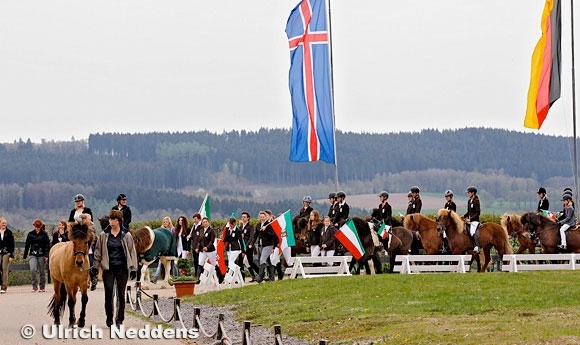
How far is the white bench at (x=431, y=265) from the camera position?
3278cm

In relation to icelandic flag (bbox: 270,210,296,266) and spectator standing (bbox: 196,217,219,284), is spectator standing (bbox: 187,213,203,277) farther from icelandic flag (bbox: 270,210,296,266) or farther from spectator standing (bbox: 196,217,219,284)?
icelandic flag (bbox: 270,210,296,266)

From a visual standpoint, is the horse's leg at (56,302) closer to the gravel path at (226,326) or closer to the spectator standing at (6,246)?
the gravel path at (226,326)

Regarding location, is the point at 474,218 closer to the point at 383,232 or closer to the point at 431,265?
the point at 431,265

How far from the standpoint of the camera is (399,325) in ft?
65.7

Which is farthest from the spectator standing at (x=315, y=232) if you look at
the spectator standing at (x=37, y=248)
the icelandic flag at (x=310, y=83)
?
the spectator standing at (x=37, y=248)

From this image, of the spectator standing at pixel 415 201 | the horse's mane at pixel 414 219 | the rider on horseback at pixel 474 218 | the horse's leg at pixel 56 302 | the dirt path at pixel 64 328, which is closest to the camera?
the dirt path at pixel 64 328

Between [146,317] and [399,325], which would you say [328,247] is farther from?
[399,325]

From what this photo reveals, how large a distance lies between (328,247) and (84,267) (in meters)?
13.2

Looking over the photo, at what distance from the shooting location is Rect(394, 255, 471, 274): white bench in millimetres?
32781

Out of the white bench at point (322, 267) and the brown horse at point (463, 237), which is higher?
the brown horse at point (463, 237)

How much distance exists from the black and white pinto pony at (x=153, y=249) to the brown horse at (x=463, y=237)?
742 centimetres

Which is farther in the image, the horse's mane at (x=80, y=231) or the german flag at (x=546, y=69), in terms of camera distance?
the german flag at (x=546, y=69)

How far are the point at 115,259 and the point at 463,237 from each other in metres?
A: 14.4

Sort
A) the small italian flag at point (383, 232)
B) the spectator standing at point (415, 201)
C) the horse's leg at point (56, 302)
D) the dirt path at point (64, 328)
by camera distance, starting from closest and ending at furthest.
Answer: the dirt path at point (64, 328)
the horse's leg at point (56, 302)
the small italian flag at point (383, 232)
the spectator standing at point (415, 201)
